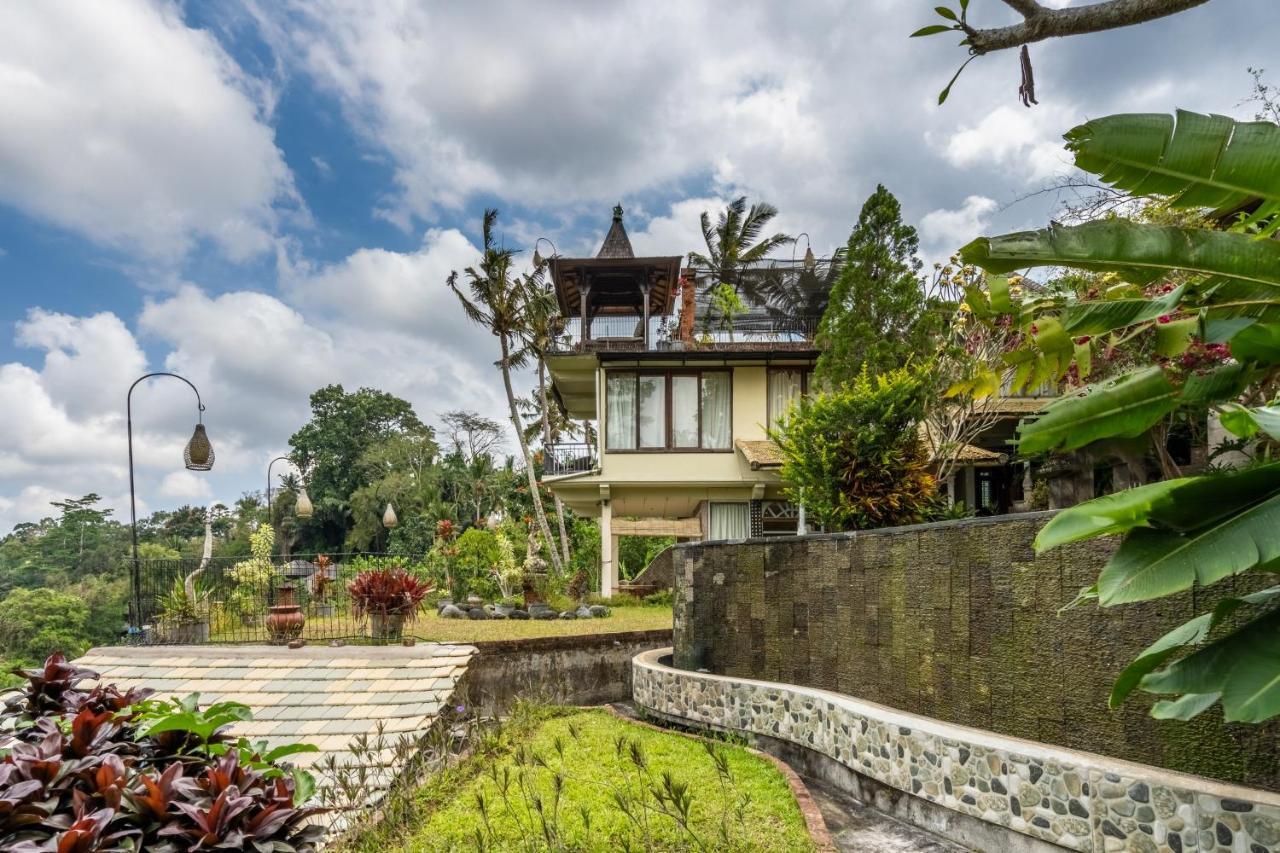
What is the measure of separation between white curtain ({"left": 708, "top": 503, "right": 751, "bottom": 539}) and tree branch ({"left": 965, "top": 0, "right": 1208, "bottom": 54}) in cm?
1712

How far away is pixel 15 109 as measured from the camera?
840cm

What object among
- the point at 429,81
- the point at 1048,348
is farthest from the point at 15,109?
the point at 1048,348

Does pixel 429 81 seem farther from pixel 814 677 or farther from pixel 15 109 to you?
pixel 814 677

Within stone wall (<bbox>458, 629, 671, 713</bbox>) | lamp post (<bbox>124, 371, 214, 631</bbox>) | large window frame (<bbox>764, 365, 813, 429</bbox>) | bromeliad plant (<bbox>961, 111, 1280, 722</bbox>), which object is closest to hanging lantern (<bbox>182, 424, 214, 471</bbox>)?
lamp post (<bbox>124, 371, 214, 631</bbox>)

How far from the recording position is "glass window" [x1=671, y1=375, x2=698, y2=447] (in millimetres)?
19344

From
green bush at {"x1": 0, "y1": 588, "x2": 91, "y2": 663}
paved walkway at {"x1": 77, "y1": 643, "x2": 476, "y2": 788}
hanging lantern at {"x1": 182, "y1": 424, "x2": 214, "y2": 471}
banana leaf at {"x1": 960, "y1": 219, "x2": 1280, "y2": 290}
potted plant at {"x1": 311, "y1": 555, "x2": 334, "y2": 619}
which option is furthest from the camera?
green bush at {"x1": 0, "y1": 588, "x2": 91, "y2": 663}

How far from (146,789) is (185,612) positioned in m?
12.7

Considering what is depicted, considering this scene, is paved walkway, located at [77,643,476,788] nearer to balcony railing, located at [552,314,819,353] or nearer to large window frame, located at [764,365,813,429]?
balcony railing, located at [552,314,819,353]

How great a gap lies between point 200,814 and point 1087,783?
15.2 ft

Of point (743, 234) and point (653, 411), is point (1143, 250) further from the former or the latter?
point (743, 234)

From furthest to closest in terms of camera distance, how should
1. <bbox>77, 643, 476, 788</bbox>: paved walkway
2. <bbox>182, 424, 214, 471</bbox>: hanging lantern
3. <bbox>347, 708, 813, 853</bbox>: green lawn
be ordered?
1. <bbox>182, 424, 214, 471</bbox>: hanging lantern
2. <bbox>77, 643, 476, 788</bbox>: paved walkway
3. <bbox>347, 708, 813, 853</bbox>: green lawn

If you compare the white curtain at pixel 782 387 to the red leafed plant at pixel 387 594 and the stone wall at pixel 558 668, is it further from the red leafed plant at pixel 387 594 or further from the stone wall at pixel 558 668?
the red leafed plant at pixel 387 594

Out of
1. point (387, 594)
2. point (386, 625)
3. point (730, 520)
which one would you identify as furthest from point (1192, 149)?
point (730, 520)

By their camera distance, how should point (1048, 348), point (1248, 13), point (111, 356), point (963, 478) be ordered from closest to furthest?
point (1048, 348)
point (1248, 13)
point (111, 356)
point (963, 478)
